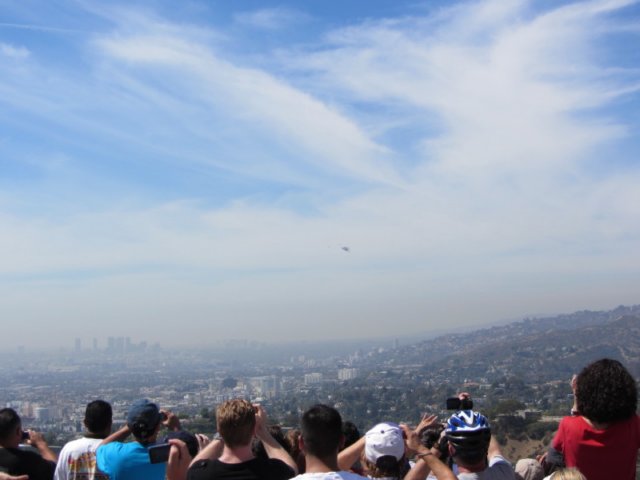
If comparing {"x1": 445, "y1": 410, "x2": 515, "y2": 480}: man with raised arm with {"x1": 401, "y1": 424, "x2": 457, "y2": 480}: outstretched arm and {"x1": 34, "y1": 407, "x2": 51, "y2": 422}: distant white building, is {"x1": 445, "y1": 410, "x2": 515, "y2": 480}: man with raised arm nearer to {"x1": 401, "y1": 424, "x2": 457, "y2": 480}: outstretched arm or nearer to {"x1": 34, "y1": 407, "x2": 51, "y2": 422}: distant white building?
{"x1": 401, "y1": 424, "x2": 457, "y2": 480}: outstretched arm

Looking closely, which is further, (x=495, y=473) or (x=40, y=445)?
(x=40, y=445)

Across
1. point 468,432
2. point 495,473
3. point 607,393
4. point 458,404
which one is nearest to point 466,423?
point 468,432

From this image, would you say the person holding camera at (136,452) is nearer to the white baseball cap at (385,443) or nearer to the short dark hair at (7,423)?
the short dark hair at (7,423)

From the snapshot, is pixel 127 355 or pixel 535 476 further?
pixel 127 355

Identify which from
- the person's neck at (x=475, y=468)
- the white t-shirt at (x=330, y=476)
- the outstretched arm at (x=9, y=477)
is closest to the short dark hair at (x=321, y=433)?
the white t-shirt at (x=330, y=476)

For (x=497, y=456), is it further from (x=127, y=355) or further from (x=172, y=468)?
(x=127, y=355)

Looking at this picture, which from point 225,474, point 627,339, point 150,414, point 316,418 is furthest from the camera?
point 627,339

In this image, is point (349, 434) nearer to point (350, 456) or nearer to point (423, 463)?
point (350, 456)

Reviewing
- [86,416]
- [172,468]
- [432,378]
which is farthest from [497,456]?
[432,378]
